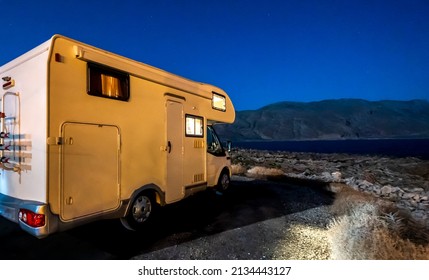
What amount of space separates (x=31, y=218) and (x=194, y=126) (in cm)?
370

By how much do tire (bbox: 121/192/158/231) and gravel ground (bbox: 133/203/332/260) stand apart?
2.68 ft

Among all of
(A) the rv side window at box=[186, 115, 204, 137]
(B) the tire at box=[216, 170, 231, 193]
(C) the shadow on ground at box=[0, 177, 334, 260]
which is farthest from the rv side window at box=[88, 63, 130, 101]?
(B) the tire at box=[216, 170, 231, 193]

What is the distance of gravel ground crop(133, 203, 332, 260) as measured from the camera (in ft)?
12.8

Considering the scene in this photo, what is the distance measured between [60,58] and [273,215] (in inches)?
209

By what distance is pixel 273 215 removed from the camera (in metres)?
5.99

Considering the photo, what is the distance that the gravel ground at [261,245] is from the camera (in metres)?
3.89

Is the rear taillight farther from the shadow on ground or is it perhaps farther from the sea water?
the sea water

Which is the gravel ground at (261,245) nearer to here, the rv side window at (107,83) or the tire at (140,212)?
the tire at (140,212)

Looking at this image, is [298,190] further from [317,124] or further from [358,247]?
Answer: [317,124]

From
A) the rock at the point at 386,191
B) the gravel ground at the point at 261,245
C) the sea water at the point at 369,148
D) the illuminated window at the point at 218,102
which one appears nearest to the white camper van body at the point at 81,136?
the gravel ground at the point at 261,245

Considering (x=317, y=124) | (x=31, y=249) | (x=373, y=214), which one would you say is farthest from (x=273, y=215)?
(x=317, y=124)

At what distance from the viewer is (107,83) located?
13.2ft

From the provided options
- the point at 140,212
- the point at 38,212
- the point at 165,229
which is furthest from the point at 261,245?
the point at 38,212

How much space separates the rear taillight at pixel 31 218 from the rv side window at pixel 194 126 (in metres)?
3.30
